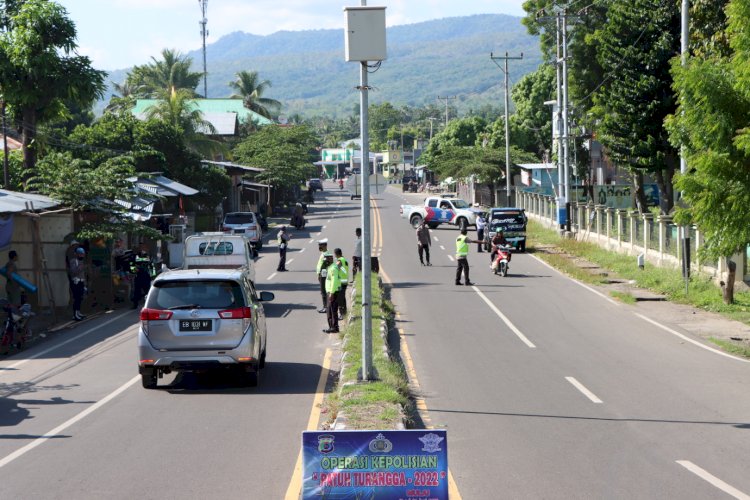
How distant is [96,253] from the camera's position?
26938mm

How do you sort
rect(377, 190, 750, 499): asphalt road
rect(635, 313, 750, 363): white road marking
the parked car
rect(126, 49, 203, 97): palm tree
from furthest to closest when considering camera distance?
rect(126, 49, 203, 97): palm tree
the parked car
rect(635, 313, 750, 363): white road marking
rect(377, 190, 750, 499): asphalt road

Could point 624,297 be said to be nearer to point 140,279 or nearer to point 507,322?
point 507,322

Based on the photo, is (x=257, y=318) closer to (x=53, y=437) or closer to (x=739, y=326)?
(x=53, y=437)

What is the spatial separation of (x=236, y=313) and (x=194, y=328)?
0.65 meters

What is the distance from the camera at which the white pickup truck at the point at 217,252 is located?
24.8m

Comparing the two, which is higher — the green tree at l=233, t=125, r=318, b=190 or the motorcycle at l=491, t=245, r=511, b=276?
the green tree at l=233, t=125, r=318, b=190

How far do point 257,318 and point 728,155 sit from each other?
9898 millimetres

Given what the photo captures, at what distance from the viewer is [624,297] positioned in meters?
28.1

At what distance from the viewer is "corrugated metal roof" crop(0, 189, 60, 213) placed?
22344 millimetres

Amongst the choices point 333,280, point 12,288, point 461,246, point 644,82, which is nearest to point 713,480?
point 333,280

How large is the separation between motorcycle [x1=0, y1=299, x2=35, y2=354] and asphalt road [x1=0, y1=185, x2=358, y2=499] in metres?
0.33

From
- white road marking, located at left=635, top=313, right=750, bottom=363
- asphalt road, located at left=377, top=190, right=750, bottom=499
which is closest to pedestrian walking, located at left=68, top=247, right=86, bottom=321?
asphalt road, located at left=377, top=190, right=750, bottom=499

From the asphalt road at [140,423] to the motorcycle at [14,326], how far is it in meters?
0.33

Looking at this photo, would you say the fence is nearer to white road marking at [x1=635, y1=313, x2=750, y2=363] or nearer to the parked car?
white road marking at [x1=635, y1=313, x2=750, y2=363]
